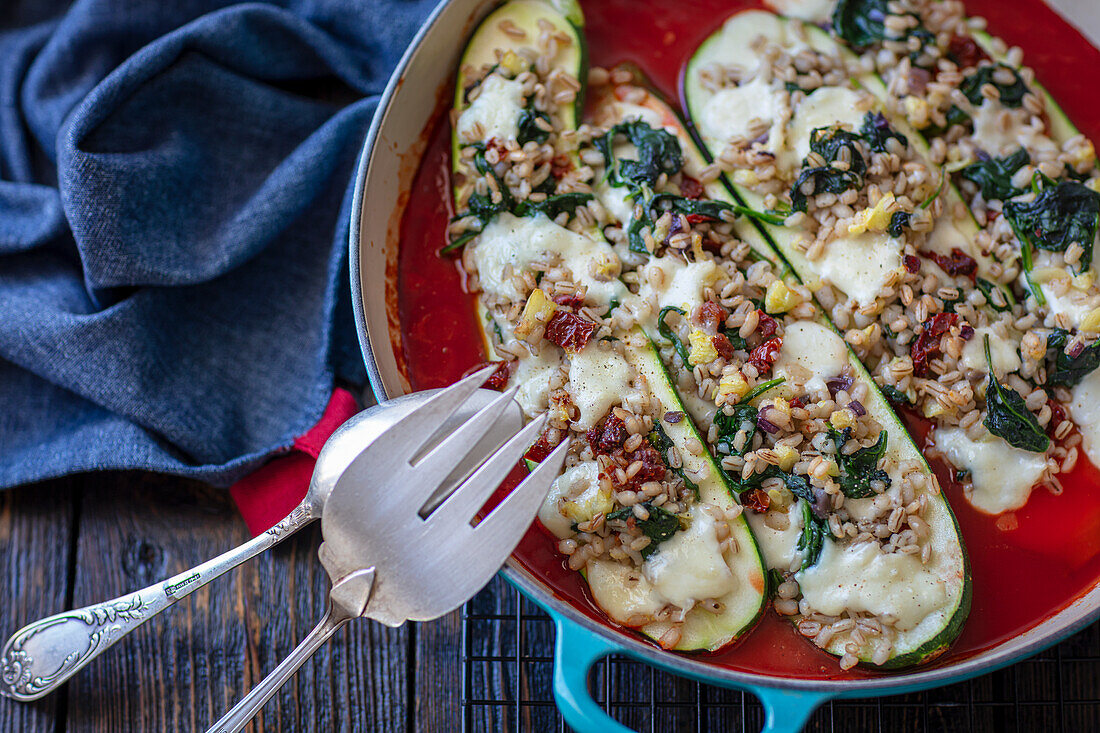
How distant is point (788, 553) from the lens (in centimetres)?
260

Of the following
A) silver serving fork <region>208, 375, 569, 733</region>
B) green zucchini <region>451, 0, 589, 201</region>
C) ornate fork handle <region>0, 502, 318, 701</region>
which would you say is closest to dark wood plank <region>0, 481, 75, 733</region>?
ornate fork handle <region>0, 502, 318, 701</region>

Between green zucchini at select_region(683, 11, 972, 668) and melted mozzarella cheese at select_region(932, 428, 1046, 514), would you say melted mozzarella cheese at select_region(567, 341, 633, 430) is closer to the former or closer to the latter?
green zucchini at select_region(683, 11, 972, 668)

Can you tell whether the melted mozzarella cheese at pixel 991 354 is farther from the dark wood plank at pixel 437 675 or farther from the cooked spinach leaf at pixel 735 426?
the dark wood plank at pixel 437 675

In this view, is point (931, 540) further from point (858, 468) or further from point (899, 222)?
point (899, 222)

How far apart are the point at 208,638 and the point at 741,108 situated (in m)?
2.60

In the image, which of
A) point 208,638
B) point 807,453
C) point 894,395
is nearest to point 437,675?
point 208,638

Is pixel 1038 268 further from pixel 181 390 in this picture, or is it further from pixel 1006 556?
pixel 181 390

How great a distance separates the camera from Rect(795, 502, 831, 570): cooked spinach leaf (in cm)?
257

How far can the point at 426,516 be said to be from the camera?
7.63 ft

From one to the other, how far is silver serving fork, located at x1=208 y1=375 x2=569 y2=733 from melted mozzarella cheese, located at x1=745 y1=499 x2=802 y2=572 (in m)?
0.75

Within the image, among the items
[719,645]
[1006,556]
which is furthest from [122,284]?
[1006,556]

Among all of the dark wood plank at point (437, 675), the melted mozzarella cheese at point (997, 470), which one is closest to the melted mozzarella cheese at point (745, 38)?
the melted mozzarella cheese at point (997, 470)

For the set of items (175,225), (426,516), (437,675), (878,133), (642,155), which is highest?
(878,133)

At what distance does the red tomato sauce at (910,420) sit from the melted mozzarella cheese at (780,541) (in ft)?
0.57
